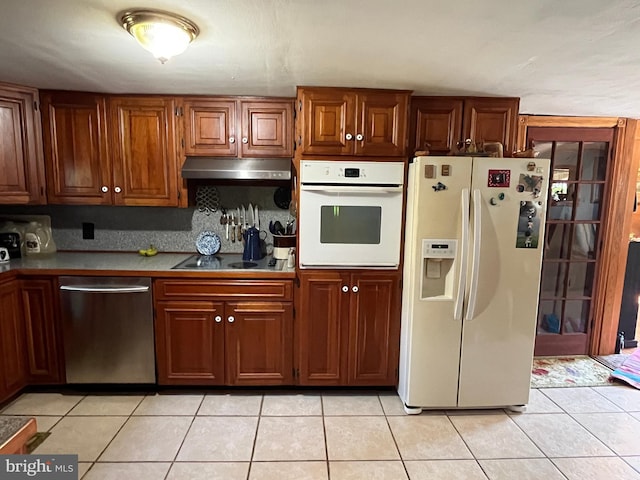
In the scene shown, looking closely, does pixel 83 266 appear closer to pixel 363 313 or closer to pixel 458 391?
pixel 363 313

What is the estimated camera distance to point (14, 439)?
0.80 meters

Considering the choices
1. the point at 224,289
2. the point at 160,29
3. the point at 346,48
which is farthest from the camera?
the point at 224,289

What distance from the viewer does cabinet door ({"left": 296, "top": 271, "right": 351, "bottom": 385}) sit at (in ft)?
8.30

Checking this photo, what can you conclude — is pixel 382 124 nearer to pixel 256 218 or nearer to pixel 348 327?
pixel 256 218

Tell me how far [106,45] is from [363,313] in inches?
84.0

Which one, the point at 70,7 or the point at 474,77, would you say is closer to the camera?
the point at 70,7

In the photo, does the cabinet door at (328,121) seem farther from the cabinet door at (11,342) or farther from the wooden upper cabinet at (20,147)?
the cabinet door at (11,342)

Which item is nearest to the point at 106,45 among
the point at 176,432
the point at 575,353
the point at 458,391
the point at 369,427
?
the point at 176,432

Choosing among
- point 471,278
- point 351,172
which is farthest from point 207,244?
point 471,278

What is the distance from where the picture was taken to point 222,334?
2.57m

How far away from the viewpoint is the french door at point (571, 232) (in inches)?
127

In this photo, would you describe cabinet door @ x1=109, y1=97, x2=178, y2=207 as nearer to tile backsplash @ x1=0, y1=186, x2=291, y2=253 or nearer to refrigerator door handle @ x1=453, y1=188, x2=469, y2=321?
tile backsplash @ x1=0, y1=186, x2=291, y2=253

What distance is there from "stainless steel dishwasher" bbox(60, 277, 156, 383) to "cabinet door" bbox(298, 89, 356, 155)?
1.48 metres

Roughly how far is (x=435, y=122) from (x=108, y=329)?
8.79 ft
